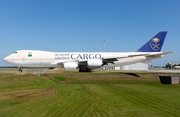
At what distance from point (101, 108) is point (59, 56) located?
921 inches

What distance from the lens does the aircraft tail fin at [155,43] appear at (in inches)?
1234

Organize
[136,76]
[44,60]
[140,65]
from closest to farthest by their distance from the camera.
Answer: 1. [136,76]
2. [44,60]
3. [140,65]

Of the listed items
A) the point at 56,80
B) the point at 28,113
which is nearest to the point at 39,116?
the point at 28,113

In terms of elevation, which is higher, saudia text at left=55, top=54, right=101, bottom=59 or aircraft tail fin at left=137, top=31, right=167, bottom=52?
aircraft tail fin at left=137, top=31, right=167, bottom=52

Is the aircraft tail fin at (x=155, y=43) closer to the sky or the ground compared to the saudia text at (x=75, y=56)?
closer to the sky

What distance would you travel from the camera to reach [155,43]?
104 feet

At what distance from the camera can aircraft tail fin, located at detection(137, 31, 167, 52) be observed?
31.3 metres

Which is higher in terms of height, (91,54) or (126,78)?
(91,54)

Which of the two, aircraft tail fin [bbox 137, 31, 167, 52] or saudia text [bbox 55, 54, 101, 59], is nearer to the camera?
saudia text [bbox 55, 54, 101, 59]

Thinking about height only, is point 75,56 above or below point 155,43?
below

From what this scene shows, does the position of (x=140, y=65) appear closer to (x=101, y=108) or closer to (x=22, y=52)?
(x=22, y=52)

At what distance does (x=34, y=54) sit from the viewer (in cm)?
2989

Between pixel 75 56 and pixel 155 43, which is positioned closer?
pixel 75 56

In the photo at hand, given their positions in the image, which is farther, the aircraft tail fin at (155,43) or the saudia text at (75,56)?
the aircraft tail fin at (155,43)
